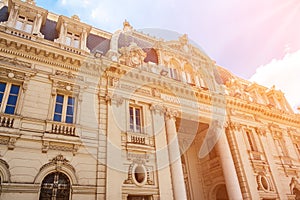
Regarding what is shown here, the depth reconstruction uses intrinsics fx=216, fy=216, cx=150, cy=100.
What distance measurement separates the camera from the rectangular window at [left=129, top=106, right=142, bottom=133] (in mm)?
12305

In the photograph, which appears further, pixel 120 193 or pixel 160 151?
pixel 160 151

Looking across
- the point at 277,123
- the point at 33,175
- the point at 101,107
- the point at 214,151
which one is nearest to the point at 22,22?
the point at 101,107

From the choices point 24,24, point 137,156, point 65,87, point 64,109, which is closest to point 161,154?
point 137,156

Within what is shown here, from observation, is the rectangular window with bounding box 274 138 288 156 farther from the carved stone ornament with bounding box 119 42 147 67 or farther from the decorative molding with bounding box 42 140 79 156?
the decorative molding with bounding box 42 140 79 156

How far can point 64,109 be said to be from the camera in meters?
10.7

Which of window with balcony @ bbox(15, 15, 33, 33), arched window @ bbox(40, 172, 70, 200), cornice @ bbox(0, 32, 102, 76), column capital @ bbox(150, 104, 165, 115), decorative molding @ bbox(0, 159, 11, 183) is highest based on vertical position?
window with balcony @ bbox(15, 15, 33, 33)

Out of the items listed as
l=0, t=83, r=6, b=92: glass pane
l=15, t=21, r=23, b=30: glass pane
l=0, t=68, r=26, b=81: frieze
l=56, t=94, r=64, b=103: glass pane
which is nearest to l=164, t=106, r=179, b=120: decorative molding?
l=56, t=94, r=64, b=103: glass pane

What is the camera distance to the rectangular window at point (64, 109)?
10.4m

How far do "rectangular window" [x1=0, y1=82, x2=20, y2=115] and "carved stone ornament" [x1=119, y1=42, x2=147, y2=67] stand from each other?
20.0 ft

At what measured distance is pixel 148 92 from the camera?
13.6 meters

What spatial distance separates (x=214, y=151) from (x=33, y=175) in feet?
A: 40.1

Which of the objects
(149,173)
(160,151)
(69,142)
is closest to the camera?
(69,142)

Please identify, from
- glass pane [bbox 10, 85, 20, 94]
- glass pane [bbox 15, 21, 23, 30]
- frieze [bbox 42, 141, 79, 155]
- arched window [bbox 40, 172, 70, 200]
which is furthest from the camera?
glass pane [bbox 15, 21, 23, 30]

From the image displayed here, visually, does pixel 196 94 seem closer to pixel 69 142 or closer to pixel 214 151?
pixel 214 151
